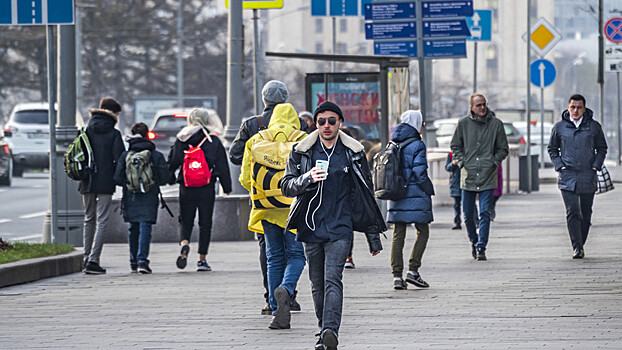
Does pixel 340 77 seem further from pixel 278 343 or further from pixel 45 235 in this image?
pixel 278 343

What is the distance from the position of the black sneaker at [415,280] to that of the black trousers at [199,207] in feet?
8.99

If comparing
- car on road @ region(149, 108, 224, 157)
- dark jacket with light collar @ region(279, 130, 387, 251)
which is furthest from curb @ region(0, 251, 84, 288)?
car on road @ region(149, 108, 224, 157)

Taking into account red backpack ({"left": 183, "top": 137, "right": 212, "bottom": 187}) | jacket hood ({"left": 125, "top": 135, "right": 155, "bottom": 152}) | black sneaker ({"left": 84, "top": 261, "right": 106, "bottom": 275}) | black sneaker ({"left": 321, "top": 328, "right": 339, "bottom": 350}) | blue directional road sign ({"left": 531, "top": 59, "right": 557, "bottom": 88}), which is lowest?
black sneaker ({"left": 84, "top": 261, "right": 106, "bottom": 275})

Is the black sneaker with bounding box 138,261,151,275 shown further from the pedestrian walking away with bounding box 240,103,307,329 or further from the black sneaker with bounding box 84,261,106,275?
the pedestrian walking away with bounding box 240,103,307,329

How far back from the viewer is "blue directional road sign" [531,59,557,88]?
99.3ft

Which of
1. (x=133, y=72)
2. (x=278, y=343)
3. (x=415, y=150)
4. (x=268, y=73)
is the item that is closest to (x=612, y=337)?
(x=278, y=343)

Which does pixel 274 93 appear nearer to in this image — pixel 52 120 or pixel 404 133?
pixel 404 133

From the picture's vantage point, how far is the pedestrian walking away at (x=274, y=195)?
9688 millimetres

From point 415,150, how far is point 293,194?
12.6 feet

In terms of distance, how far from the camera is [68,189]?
51.8 feet

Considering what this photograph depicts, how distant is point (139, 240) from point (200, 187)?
91 centimetres

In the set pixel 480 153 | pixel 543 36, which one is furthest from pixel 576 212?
pixel 543 36

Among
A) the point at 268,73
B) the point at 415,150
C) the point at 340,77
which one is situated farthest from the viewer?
the point at 268,73

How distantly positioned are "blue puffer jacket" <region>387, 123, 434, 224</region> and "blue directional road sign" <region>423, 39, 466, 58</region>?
7335 mm
